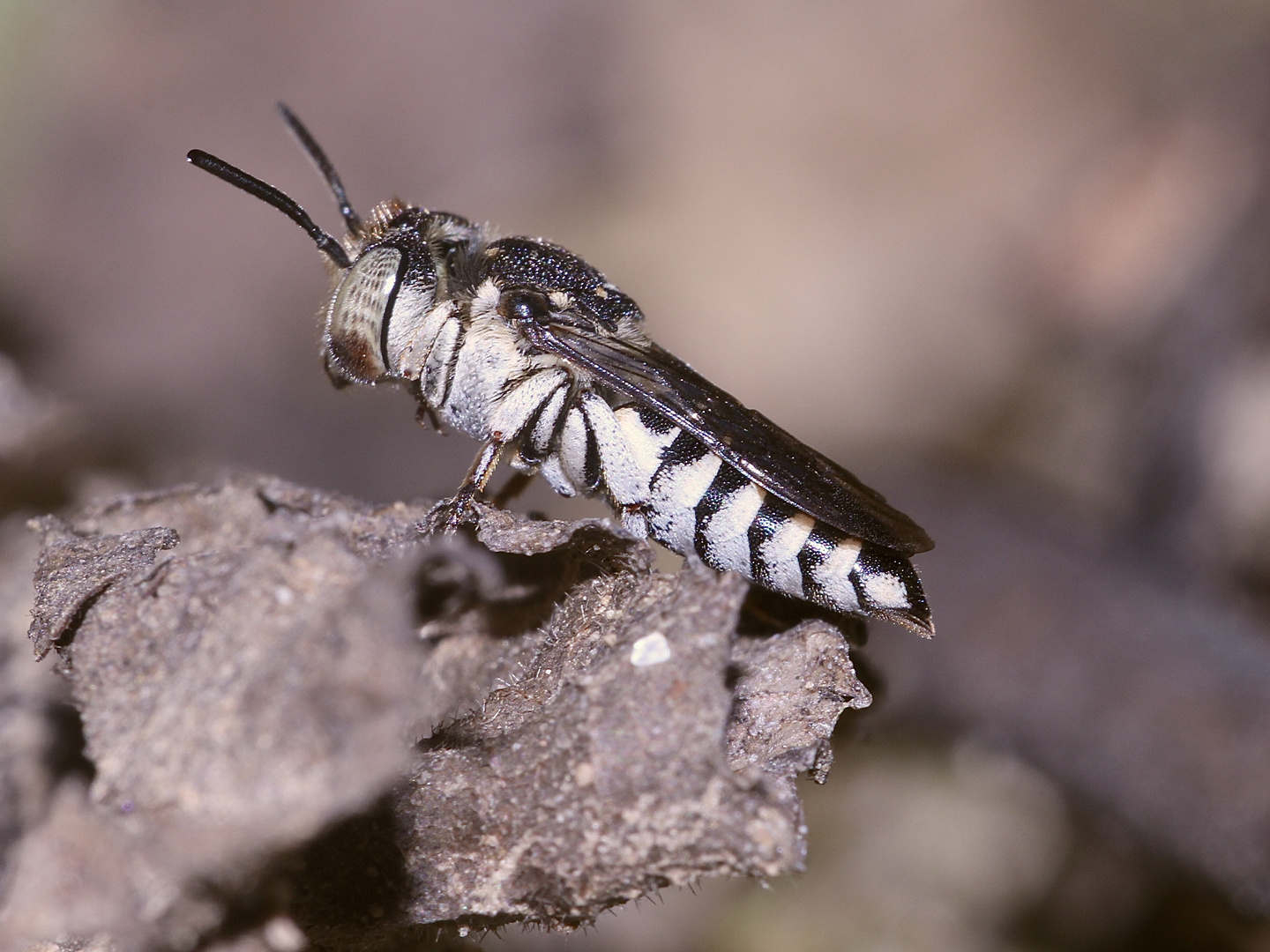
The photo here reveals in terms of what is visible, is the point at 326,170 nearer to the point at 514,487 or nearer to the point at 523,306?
the point at 523,306

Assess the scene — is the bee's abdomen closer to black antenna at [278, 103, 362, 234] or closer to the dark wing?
the dark wing

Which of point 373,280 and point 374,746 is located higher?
point 373,280

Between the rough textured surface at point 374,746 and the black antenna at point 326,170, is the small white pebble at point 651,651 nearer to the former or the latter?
the rough textured surface at point 374,746

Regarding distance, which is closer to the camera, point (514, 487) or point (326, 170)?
point (514, 487)

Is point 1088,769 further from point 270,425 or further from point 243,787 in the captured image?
point 270,425

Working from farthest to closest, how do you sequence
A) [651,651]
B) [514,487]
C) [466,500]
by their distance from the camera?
1. [514,487]
2. [466,500]
3. [651,651]

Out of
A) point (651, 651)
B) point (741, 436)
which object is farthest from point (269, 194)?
point (651, 651)

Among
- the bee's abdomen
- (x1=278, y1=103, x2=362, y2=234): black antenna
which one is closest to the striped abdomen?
the bee's abdomen

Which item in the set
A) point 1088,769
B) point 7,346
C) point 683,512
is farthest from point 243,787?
point 7,346
